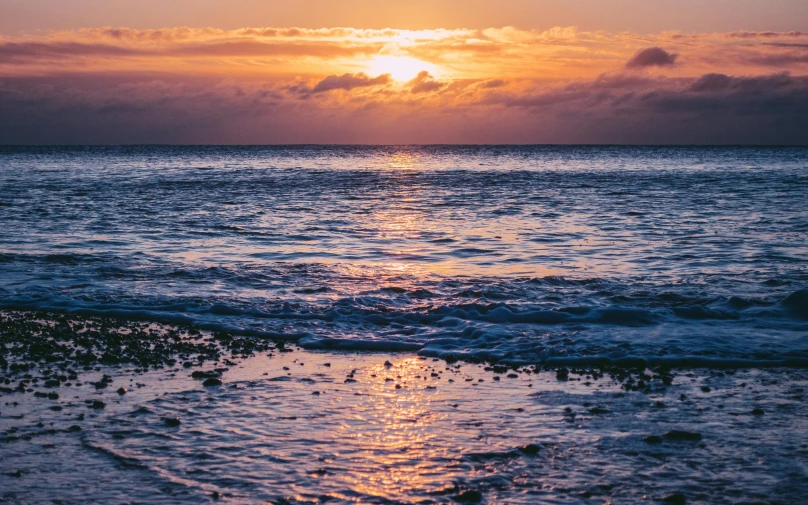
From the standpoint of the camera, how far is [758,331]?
39.6 ft

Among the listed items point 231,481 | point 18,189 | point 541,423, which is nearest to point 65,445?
point 231,481

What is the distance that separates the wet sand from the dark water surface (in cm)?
162

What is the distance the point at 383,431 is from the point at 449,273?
1070cm

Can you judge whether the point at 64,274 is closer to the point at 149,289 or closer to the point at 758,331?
the point at 149,289

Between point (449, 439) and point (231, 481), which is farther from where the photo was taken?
point (449, 439)

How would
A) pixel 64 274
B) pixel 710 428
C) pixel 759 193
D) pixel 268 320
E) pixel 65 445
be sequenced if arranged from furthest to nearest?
pixel 759 193, pixel 64 274, pixel 268 320, pixel 710 428, pixel 65 445

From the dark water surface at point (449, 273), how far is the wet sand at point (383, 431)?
1.62 meters

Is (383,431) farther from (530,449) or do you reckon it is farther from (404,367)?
(404,367)

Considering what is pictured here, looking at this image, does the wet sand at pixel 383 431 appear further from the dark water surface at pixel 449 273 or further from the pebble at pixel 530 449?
the dark water surface at pixel 449 273

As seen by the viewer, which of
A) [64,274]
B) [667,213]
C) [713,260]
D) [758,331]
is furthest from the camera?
[667,213]

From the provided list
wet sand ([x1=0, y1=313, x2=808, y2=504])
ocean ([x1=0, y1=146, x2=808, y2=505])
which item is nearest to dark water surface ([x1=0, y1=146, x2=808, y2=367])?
ocean ([x1=0, y1=146, x2=808, y2=505])

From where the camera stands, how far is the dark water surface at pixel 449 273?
470 inches

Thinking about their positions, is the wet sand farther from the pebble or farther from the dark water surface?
the dark water surface

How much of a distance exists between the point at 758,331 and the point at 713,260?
24.4ft
